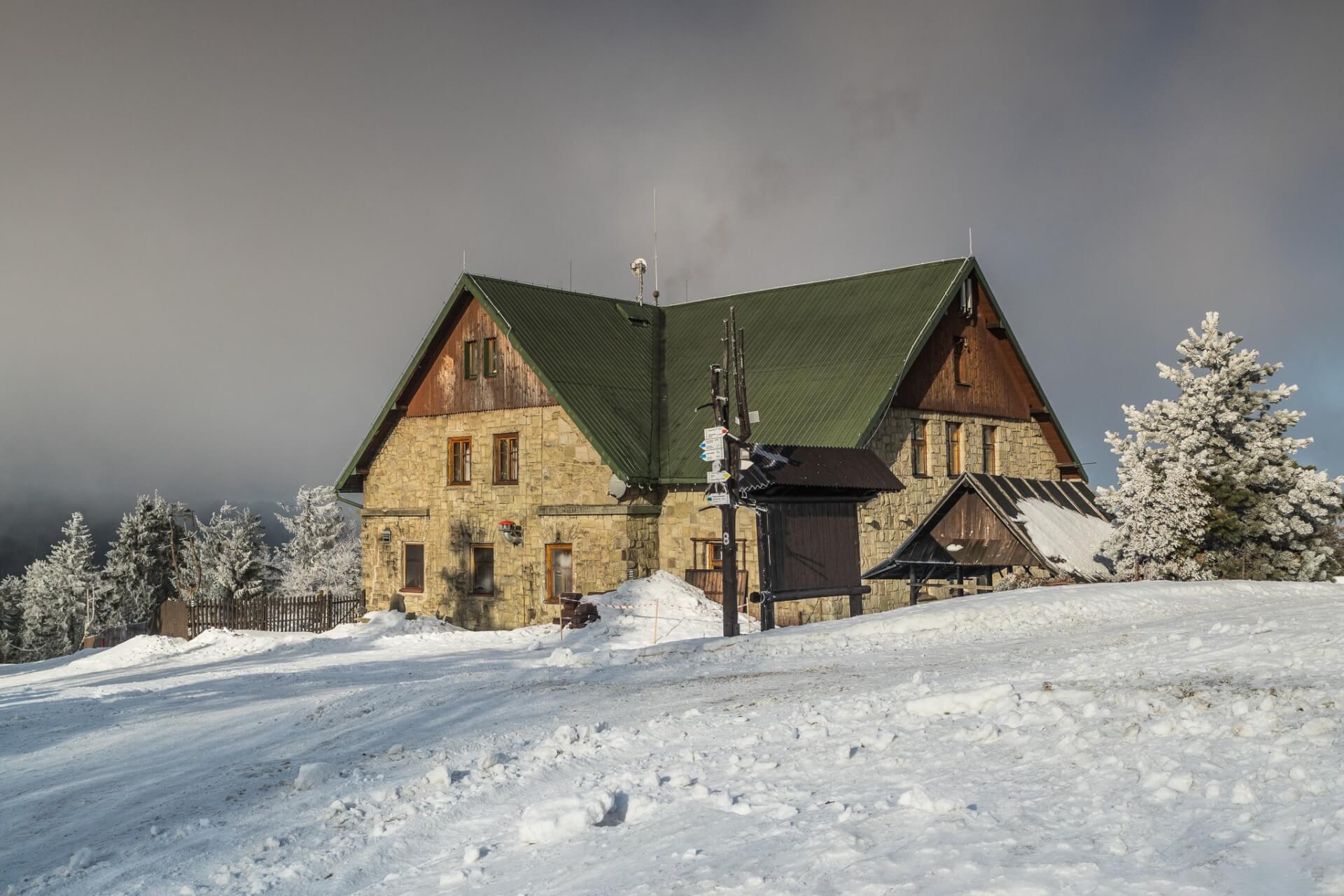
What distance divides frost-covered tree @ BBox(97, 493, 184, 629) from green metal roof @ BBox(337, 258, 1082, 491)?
119ft

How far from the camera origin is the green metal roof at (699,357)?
29.5 m

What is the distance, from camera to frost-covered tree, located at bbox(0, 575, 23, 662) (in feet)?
239

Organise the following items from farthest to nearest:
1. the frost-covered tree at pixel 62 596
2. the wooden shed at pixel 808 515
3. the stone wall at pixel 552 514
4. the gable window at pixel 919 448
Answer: the frost-covered tree at pixel 62 596
the gable window at pixel 919 448
the stone wall at pixel 552 514
the wooden shed at pixel 808 515

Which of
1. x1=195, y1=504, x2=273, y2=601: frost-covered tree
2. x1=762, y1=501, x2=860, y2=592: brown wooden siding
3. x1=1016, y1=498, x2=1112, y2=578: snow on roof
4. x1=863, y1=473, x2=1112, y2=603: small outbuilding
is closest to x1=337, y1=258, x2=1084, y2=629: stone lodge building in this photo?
x1=863, y1=473, x2=1112, y2=603: small outbuilding

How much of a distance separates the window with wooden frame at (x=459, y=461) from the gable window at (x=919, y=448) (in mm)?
12588

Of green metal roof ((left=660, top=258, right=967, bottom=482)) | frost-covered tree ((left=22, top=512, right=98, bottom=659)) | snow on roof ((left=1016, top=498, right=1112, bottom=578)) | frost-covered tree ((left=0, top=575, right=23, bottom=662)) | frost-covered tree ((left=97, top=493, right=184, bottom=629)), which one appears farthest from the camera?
frost-covered tree ((left=0, top=575, right=23, bottom=662))

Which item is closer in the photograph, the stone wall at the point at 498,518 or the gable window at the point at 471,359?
the stone wall at the point at 498,518

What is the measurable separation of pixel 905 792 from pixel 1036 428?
96.9ft

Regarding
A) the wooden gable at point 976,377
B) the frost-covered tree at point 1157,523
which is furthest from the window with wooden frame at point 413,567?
the frost-covered tree at point 1157,523

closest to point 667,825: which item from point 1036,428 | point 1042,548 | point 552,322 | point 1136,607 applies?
point 1136,607

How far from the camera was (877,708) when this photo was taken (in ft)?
32.9

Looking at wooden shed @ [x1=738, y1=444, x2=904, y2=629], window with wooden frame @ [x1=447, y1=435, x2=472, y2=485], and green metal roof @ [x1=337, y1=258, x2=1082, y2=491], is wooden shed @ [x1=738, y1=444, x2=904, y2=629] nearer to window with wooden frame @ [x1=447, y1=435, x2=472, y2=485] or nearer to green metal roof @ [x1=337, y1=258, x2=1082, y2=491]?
green metal roof @ [x1=337, y1=258, x2=1082, y2=491]

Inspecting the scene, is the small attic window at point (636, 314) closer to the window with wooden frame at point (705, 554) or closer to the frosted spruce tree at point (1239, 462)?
the window with wooden frame at point (705, 554)

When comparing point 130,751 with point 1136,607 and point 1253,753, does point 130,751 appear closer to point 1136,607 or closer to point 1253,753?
point 1253,753
